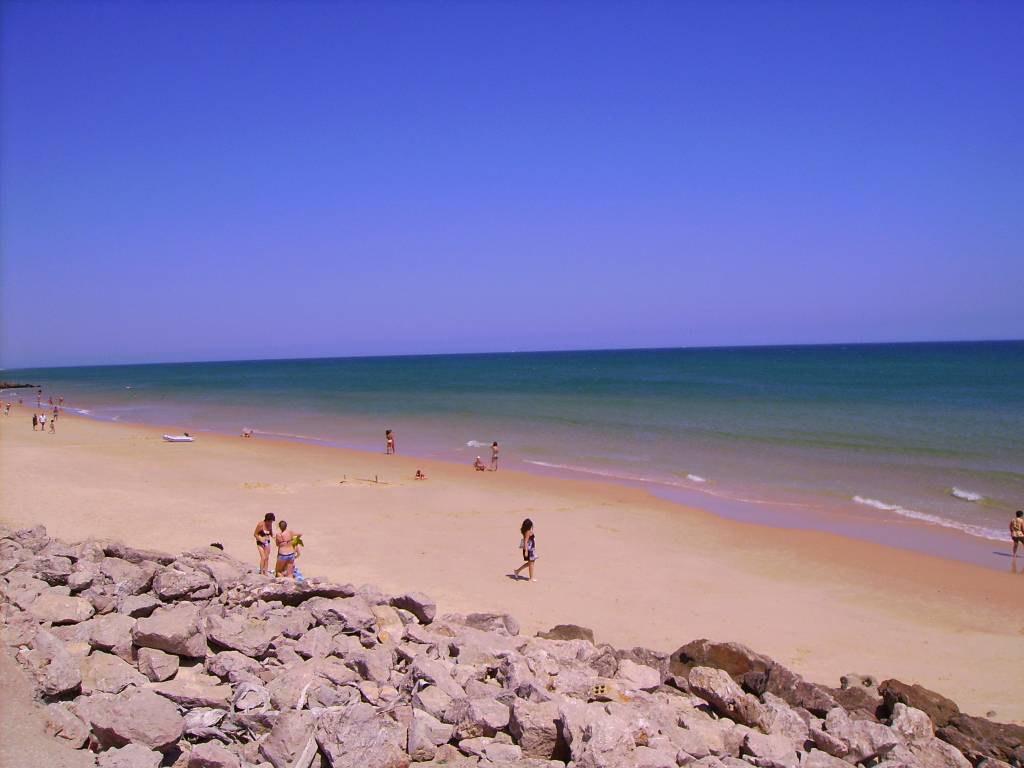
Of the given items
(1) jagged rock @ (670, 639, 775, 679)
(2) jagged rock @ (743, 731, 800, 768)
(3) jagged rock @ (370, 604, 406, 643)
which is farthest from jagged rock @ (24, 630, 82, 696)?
(1) jagged rock @ (670, 639, 775, 679)

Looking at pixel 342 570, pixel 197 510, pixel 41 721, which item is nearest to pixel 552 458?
pixel 197 510

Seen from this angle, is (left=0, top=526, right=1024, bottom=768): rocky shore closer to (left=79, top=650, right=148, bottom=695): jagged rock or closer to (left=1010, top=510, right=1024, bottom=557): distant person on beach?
(left=79, top=650, right=148, bottom=695): jagged rock

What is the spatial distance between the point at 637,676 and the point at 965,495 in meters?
19.1

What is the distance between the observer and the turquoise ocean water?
21.5 m

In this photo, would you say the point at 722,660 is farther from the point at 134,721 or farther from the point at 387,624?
the point at 134,721

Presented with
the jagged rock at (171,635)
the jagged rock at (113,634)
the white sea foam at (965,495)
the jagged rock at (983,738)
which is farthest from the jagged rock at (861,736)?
the white sea foam at (965,495)

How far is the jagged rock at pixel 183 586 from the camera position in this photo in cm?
799

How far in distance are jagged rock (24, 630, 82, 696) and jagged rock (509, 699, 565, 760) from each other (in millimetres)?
3516

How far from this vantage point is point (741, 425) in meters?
39.6

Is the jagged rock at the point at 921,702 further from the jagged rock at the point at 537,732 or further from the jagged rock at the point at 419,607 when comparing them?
the jagged rock at the point at 419,607

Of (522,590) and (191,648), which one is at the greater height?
(191,648)

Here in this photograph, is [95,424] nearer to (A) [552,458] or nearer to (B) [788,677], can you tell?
(A) [552,458]

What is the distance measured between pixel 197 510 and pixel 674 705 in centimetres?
1473

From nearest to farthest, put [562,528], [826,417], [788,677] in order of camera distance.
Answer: [788,677] < [562,528] < [826,417]
